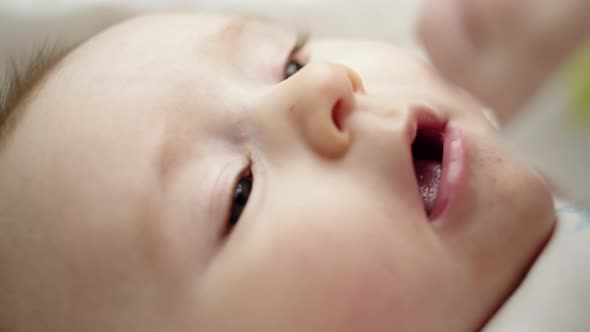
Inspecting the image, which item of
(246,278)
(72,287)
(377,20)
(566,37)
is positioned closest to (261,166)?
(246,278)

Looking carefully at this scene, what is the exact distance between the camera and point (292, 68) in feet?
2.81

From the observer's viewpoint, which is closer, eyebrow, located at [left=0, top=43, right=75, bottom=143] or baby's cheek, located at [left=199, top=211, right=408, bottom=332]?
baby's cheek, located at [left=199, top=211, right=408, bottom=332]

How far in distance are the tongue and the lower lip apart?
2cm

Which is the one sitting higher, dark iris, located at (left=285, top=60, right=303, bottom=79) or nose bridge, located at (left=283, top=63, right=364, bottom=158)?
nose bridge, located at (left=283, top=63, right=364, bottom=158)

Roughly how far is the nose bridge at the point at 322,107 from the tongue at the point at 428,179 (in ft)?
0.33

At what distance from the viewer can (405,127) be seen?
0.65 metres

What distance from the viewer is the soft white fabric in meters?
0.64

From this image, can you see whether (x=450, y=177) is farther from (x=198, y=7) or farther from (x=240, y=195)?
(x=198, y=7)

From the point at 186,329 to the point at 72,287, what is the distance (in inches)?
5.3

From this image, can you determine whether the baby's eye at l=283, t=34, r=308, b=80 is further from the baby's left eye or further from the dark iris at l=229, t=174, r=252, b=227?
the dark iris at l=229, t=174, r=252, b=227

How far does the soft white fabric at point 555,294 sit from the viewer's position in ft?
2.11

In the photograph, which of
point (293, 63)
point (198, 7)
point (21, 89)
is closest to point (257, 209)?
point (293, 63)

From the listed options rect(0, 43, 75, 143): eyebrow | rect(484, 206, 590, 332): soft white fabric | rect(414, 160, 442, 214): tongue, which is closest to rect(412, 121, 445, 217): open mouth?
rect(414, 160, 442, 214): tongue

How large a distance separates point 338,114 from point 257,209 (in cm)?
13
